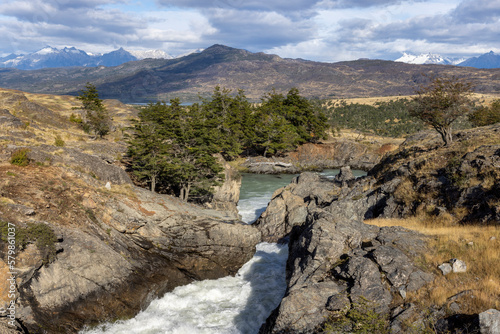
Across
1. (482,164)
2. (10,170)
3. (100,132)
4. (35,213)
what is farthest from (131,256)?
(100,132)

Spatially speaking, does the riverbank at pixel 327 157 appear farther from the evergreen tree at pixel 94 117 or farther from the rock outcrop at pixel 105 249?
the rock outcrop at pixel 105 249

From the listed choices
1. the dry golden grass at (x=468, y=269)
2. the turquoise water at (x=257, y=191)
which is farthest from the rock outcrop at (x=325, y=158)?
the dry golden grass at (x=468, y=269)

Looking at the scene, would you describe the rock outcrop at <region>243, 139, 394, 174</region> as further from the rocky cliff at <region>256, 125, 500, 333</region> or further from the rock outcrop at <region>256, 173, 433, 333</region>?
the rock outcrop at <region>256, 173, 433, 333</region>

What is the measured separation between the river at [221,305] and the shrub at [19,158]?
47.8ft

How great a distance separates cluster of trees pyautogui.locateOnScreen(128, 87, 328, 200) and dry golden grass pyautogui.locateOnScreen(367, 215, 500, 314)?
24.4 metres

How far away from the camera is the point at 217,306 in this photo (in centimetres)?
1798

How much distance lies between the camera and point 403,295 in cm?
1199

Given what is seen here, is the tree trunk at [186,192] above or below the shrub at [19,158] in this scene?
below

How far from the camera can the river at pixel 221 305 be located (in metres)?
15.8

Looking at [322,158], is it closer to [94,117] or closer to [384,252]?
[94,117]

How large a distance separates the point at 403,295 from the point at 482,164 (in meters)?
14.4

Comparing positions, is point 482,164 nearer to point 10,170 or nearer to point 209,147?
point 209,147

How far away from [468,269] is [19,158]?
29.1 metres

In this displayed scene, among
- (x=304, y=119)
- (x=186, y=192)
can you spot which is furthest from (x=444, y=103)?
(x=304, y=119)
